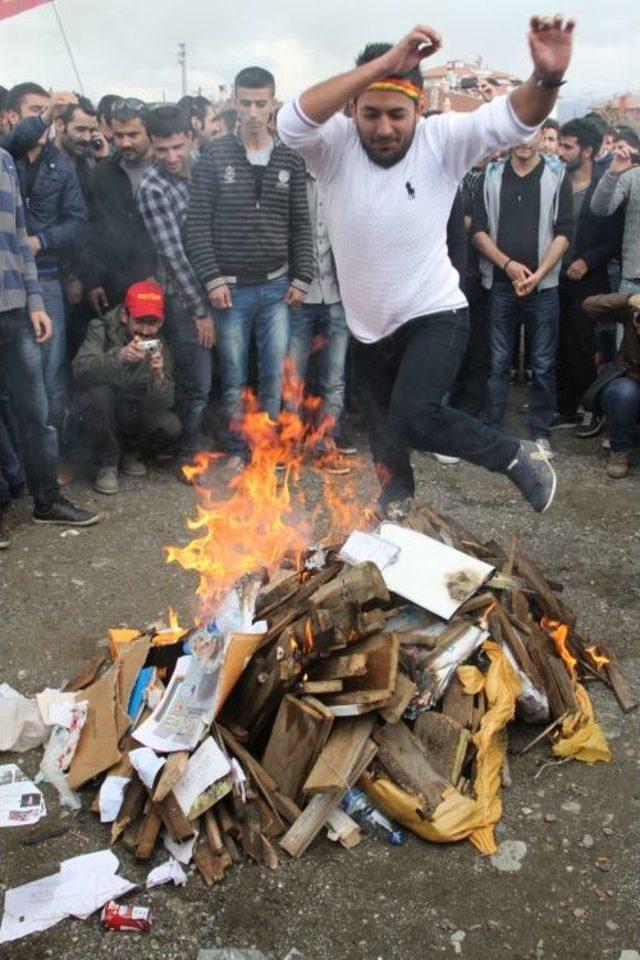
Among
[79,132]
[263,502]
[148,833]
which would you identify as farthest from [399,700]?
[79,132]

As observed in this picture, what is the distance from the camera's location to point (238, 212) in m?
6.21

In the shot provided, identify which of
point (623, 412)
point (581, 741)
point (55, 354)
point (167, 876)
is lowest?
point (623, 412)

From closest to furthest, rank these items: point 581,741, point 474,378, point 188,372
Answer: point 581,741 → point 188,372 → point 474,378

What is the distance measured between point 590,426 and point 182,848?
19.1 feet

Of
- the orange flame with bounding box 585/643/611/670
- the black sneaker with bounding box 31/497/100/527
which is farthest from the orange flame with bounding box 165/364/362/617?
the orange flame with bounding box 585/643/611/670

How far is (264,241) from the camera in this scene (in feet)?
20.6

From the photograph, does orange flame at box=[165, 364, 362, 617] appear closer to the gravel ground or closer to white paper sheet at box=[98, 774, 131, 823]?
the gravel ground

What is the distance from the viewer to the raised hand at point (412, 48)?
10.5ft

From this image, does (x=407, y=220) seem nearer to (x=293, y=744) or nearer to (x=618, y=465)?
(x=293, y=744)

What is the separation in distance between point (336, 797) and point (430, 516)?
1.74 meters

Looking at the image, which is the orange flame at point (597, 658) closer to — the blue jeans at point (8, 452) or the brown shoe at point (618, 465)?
the brown shoe at point (618, 465)

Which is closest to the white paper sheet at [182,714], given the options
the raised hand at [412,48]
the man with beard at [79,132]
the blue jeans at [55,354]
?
the raised hand at [412,48]

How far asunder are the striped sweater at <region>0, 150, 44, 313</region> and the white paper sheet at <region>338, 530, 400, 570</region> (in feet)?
8.73

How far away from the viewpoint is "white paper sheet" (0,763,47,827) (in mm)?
3215
